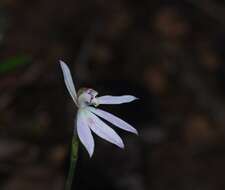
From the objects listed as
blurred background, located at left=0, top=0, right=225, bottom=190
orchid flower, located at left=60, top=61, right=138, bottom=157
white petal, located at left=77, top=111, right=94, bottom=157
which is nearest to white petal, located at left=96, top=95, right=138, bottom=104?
orchid flower, located at left=60, top=61, right=138, bottom=157

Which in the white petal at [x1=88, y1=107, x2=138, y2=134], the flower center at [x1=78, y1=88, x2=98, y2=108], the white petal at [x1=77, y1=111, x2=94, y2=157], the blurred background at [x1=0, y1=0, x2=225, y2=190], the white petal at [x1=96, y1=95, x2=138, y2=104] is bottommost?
the white petal at [x1=77, y1=111, x2=94, y2=157]

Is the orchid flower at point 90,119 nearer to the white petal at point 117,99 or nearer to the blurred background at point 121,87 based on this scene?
the white petal at point 117,99

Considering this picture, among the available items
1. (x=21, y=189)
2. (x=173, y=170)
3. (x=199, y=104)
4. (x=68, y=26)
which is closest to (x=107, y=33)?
(x=68, y=26)

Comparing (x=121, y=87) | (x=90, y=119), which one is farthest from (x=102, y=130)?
(x=121, y=87)

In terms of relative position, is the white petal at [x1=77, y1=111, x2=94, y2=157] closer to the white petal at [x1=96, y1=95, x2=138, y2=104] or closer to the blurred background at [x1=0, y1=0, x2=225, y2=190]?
the white petal at [x1=96, y1=95, x2=138, y2=104]

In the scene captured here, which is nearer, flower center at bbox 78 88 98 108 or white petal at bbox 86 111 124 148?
white petal at bbox 86 111 124 148

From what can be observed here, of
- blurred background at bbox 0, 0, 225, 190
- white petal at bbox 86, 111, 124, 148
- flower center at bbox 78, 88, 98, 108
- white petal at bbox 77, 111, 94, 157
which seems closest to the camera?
white petal at bbox 77, 111, 94, 157
